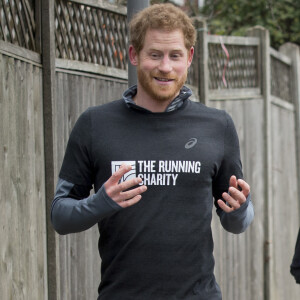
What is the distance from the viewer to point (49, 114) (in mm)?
4832

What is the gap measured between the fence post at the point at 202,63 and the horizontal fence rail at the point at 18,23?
2.77 meters

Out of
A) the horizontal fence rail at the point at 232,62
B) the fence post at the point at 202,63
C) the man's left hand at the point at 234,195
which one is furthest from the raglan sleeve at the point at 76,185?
the horizontal fence rail at the point at 232,62

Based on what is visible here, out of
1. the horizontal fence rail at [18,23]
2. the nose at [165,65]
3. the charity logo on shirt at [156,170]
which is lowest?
the charity logo on shirt at [156,170]

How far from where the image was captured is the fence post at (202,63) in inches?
290

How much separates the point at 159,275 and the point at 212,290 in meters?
0.27

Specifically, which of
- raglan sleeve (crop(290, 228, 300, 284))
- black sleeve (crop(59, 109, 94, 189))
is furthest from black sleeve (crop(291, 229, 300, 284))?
black sleeve (crop(59, 109, 94, 189))

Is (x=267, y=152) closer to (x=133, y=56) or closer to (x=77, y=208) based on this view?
(x=133, y=56)

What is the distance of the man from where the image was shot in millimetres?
3168

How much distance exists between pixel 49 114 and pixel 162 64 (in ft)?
5.69

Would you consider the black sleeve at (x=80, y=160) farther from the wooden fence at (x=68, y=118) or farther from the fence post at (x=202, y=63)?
the fence post at (x=202, y=63)

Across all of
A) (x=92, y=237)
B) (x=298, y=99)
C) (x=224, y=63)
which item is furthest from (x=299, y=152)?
(x=92, y=237)

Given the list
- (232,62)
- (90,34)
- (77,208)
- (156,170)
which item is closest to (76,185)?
(77,208)

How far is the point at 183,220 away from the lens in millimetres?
3189

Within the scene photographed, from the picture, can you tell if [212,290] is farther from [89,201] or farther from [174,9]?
[174,9]
